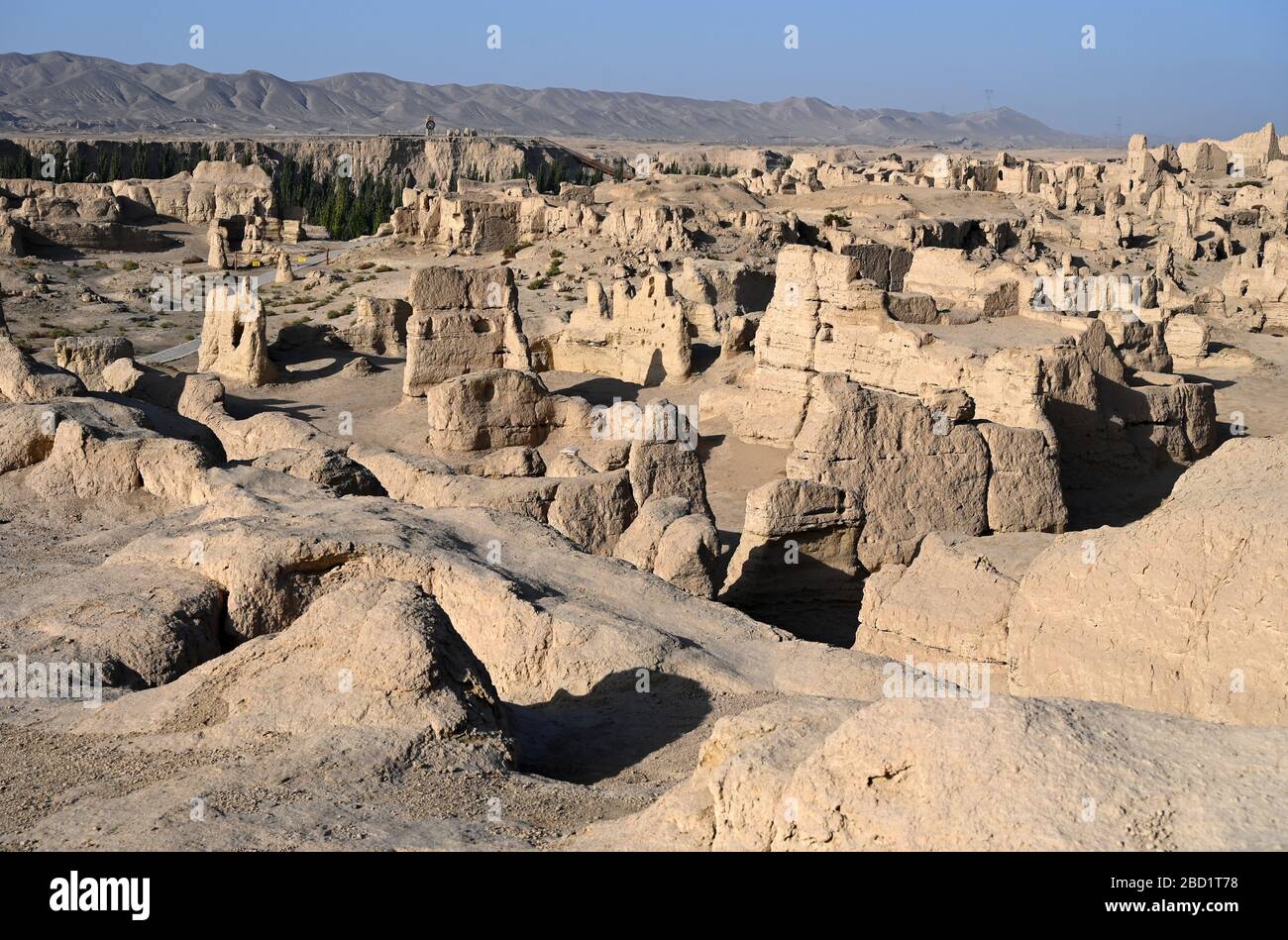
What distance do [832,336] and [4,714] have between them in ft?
47.4

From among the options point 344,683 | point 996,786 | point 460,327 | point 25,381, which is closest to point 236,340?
point 460,327

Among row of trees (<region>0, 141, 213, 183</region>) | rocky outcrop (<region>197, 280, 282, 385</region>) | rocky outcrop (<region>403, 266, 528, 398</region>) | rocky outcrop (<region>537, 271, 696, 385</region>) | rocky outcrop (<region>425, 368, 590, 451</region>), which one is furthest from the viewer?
row of trees (<region>0, 141, 213, 183</region>)

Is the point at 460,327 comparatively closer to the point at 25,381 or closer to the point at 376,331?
the point at 376,331

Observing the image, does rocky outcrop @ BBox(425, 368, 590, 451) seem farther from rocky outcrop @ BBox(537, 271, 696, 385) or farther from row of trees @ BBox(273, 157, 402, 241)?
row of trees @ BBox(273, 157, 402, 241)

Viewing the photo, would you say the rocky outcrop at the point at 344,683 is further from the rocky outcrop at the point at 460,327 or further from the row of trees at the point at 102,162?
the row of trees at the point at 102,162

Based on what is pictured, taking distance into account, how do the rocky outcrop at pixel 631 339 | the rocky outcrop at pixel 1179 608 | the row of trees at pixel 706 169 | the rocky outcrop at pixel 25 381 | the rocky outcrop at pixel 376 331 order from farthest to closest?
the row of trees at pixel 706 169 → the rocky outcrop at pixel 376 331 → the rocky outcrop at pixel 631 339 → the rocky outcrop at pixel 25 381 → the rocky outcrop at pixel 1179 608

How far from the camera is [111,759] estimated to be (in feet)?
22.1

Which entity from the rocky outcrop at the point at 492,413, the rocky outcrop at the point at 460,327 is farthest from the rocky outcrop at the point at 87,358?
the rocky outcrop at the point at 492,413

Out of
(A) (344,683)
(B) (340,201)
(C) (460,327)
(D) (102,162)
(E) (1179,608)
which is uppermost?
(D) (102,162)

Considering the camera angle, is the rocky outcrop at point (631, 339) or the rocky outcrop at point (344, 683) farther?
the rocky outcrop at point (631, 339)

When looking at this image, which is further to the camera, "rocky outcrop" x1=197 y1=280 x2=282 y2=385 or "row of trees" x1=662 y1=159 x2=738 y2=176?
"row of trees" x1=662 y1=159 x2=738 y2=176

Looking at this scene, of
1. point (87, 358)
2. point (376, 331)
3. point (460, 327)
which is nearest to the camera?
point (460, 327)

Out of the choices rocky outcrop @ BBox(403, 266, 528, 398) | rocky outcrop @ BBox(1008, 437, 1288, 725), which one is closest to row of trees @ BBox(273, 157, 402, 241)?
rocky outcrop @ BBox(403, 266, 528, 398)
